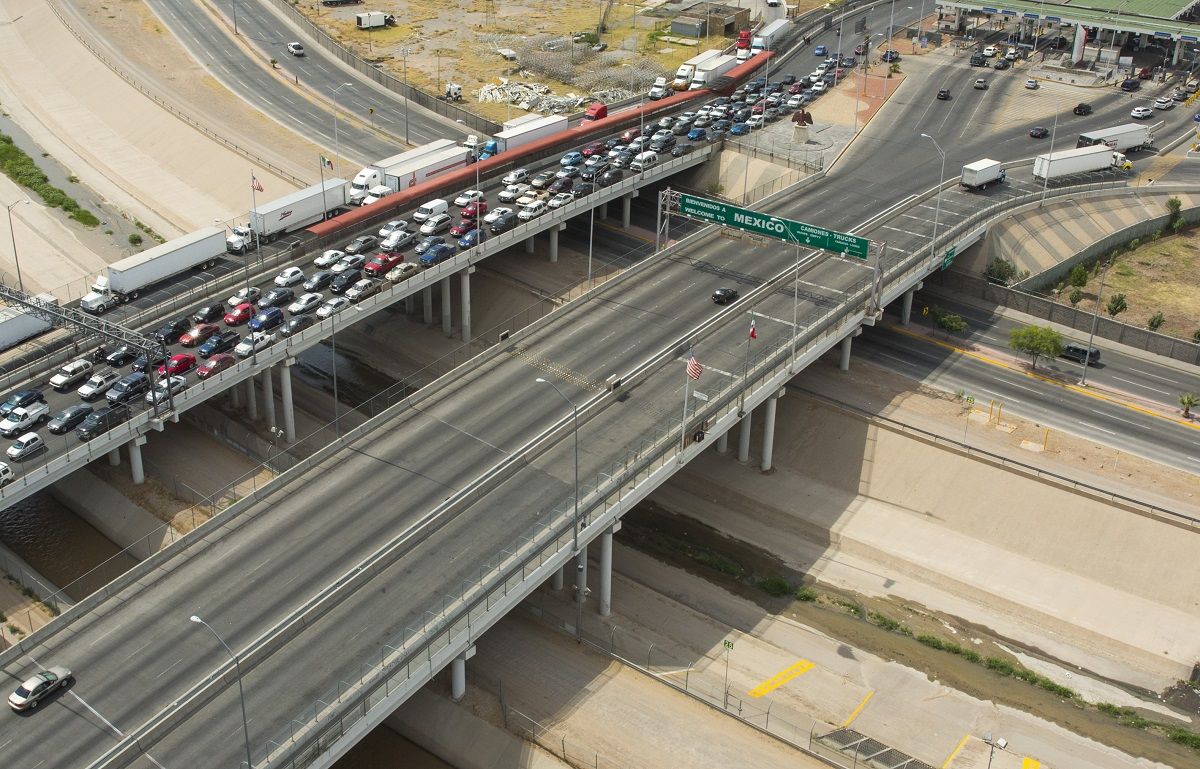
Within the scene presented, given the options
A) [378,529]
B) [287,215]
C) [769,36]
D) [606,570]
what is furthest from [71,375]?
[769,36]

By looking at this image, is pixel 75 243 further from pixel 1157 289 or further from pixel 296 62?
pixel 1157 289

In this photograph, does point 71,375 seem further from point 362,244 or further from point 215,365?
point 362,244

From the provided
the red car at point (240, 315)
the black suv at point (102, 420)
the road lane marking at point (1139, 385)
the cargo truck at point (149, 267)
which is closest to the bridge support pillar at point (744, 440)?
the road lane marking at point (1139, 385)

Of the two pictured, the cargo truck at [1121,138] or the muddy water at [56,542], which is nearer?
the muddy water at [56,542]

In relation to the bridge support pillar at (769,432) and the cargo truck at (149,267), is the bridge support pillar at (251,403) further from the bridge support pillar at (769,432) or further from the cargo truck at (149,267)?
the bridge support pillar at (769,432)

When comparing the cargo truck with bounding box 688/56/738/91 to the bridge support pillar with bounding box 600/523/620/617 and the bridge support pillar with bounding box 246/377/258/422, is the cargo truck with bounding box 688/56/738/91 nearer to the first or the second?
the bridge support pillar with bounding box 246/377/258/422

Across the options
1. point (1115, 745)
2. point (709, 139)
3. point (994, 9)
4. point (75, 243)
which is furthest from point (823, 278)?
point (994, 9)
